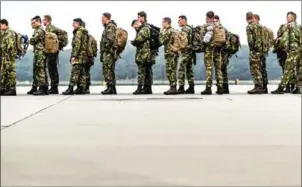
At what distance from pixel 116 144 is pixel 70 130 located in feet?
4.27

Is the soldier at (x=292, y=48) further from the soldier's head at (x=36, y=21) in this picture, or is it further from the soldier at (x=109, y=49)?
the soldier's head at (x=36, y=21)

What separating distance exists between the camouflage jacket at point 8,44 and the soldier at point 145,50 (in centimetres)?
282

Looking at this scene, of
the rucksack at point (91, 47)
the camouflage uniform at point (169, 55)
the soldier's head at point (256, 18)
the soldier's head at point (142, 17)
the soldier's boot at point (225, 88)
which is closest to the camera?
the soldier's head at point (256, 18)

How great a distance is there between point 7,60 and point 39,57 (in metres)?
0.71

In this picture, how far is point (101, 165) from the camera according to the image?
603cm

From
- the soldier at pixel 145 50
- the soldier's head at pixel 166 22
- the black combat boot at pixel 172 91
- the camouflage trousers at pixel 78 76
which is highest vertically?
the soldier's head at pixel 166 22

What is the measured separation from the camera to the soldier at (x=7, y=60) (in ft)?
54.6

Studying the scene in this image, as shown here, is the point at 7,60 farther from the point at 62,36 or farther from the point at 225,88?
the point at 225,88

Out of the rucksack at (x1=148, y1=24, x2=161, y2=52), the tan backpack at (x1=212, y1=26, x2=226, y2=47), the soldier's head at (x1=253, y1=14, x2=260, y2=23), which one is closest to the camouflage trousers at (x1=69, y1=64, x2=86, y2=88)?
the rucksack at (x1=148, y1=24, x2=161, y2=52)

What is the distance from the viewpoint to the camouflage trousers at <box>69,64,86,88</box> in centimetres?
1781

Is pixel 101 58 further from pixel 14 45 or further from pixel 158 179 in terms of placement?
pixel 158 179

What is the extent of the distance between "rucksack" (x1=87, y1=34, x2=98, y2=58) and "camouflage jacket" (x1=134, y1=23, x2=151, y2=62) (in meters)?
1.08

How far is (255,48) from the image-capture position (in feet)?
57.0

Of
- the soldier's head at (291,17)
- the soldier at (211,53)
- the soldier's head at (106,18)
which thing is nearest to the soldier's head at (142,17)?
the soldier's head at (106,18)
